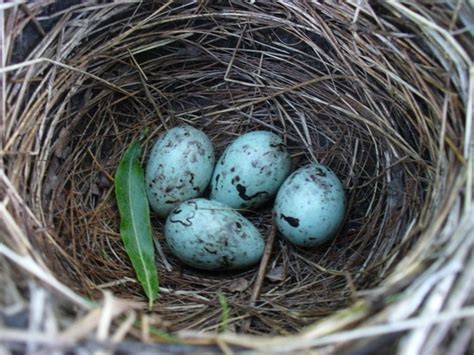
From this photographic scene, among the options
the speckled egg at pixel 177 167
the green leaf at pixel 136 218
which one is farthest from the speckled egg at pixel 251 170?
the green leaf at pixel 136 218

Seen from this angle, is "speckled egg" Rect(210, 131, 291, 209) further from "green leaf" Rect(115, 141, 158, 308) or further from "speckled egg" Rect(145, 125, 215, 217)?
"green leaf" Rect(115, 141, 158, 308)

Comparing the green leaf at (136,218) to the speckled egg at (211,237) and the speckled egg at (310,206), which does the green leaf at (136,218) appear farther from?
A: the speckled egg at (310,206)

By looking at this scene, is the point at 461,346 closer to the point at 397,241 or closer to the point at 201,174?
the point at 397,241

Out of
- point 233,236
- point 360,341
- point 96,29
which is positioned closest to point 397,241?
point 233,236

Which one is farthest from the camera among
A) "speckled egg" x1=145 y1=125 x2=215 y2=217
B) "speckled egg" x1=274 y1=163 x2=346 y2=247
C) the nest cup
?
"speckled egg" x1=145 y1=125 x2=215 y2=217

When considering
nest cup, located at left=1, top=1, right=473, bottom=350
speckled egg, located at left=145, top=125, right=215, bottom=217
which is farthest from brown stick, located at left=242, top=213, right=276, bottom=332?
speckled egg, located at left=145, top=125, right=215, bottom=217

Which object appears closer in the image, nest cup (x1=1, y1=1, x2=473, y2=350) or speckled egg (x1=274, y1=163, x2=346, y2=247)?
nest cup (x1=1, y1=1, x2=473, y2=350)

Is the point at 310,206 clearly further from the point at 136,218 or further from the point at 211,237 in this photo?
the point at 136,218
